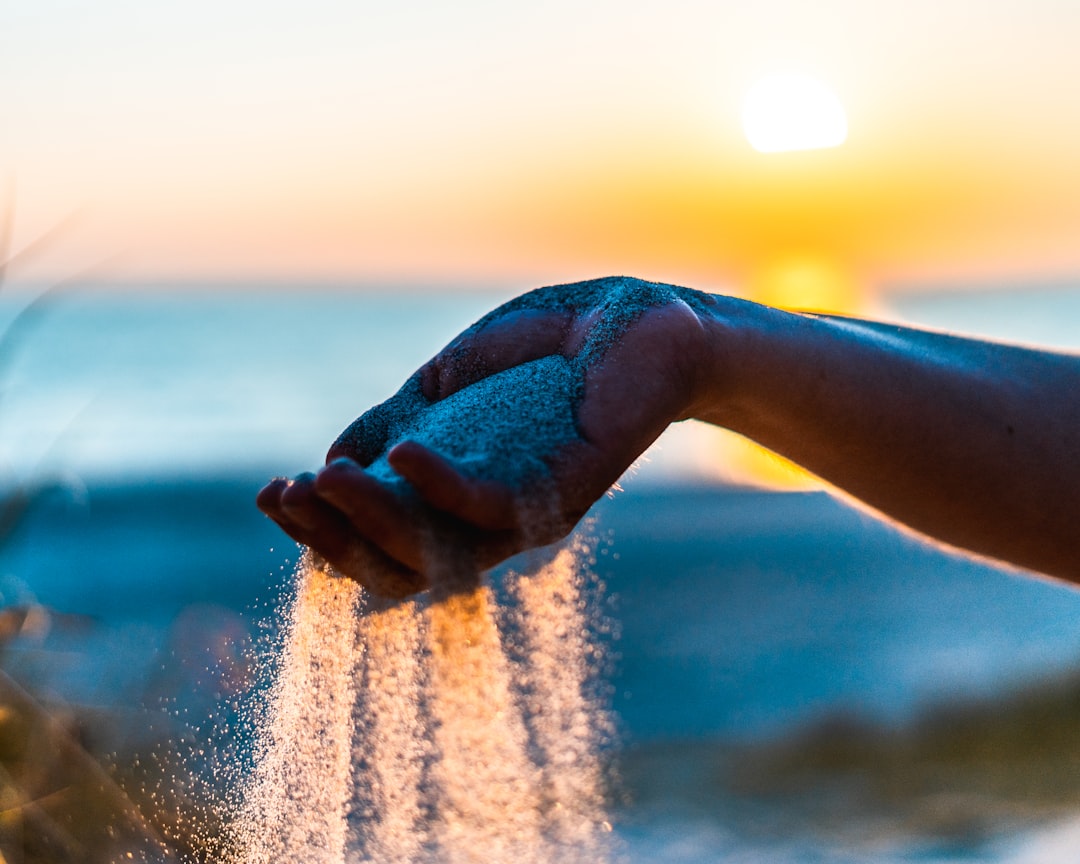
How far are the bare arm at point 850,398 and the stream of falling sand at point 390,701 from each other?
0.26 meters

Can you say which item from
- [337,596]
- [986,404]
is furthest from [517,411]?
[986,404]

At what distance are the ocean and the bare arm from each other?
67 cm

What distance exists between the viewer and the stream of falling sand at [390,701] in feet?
5.13

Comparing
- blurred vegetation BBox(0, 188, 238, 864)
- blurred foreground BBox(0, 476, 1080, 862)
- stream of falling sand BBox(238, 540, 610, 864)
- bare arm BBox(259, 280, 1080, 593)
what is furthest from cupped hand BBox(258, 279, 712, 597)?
blurred vegetation BBox(0, 188, 238, 864)

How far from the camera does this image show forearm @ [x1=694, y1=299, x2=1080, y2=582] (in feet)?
5.31

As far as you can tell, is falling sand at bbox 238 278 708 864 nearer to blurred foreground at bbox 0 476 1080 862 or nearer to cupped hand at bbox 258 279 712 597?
cupped hand at bbox 258 279 712 597

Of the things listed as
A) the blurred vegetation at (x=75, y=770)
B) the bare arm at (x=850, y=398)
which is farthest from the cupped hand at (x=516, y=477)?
the blurred vegetation at (x=75, y=770)

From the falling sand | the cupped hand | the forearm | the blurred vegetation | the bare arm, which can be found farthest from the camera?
the blurred vegetation

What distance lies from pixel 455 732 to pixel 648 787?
10.4 feet

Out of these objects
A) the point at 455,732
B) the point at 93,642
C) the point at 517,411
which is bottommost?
the point at 93,642

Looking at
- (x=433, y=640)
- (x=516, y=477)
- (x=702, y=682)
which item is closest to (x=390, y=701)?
(x=433, y=640)

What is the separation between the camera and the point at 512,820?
10.9ft

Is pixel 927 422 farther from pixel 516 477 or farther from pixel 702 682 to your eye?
pixel 702 682

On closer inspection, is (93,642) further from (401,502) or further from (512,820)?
(401,502)
